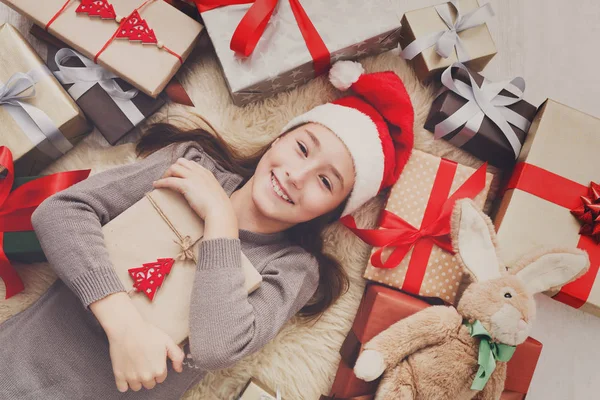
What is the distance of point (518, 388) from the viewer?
3.87 ft

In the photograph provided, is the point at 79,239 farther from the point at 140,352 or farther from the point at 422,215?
the point at 422,215

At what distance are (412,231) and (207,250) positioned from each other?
543mm

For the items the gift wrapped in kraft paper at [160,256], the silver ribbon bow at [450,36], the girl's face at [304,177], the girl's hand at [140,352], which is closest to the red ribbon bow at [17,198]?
the gift wrapped in kraft paper at [160,256]

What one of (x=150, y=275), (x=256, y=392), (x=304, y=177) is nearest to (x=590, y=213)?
(x=304, y=177)

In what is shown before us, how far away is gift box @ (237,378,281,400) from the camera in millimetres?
1190

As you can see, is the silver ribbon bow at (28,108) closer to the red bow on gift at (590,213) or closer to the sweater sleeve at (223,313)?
the sweater sleeve at (223,313)

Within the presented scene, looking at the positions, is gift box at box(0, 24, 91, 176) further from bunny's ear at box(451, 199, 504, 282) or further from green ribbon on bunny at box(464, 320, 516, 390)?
green ribbon on bunny at box(464, 320, 516, 390)

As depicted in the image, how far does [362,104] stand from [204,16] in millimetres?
481

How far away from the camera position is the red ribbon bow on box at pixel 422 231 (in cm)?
118

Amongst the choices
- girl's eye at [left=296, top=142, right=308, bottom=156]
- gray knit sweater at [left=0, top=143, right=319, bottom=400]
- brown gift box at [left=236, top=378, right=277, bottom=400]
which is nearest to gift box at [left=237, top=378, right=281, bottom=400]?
brown gift box at [left=236, top=378, right=277, bottom=400]

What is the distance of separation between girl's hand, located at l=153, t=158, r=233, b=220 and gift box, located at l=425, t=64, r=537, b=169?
64 cm

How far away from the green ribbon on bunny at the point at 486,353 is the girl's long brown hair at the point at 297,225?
39 centimetres

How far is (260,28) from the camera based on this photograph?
3.82ft

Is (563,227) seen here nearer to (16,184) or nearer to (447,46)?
(447,46)
